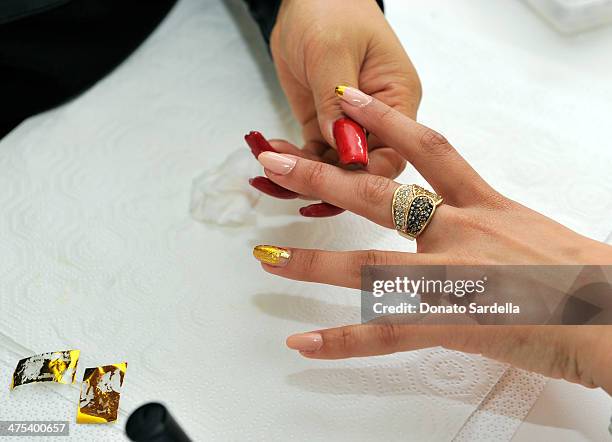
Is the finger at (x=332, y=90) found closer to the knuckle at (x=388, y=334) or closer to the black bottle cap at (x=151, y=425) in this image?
the knuckle at (x=388, y=334)

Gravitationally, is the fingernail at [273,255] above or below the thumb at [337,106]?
below

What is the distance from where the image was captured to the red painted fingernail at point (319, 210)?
0.84 metres

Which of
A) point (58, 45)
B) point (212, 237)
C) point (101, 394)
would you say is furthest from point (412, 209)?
point (58, 45)

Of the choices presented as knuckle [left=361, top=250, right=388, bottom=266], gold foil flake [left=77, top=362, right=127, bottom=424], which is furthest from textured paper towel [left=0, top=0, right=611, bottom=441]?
knuckle [left=361, top=250, right=388, bottom=266]

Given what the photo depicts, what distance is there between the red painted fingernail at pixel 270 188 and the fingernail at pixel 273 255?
0.13 m

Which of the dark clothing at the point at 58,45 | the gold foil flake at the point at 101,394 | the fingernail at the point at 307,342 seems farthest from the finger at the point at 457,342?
the dark clothing at the point at 58,45

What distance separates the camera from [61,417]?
74 centimetres

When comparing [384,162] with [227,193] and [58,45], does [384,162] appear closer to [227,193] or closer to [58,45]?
[227,193]

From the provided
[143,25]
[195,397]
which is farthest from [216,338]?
[143,25]

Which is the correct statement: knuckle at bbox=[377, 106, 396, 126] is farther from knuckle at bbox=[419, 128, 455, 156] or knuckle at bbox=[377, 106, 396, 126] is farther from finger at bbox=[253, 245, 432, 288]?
finger at bbox=[253, 245, 432, 288]

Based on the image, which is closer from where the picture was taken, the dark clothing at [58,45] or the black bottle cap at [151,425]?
the black bottle cap at [151,425]

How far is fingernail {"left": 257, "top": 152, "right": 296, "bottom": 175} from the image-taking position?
76 cm

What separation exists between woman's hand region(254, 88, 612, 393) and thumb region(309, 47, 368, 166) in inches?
0.7

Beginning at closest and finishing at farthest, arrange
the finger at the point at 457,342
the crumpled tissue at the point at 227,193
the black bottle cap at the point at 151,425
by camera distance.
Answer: the black bottle cap at the point at 151,425 → the finger at the point at 457,342 → the crumpled tissue at the point at 227,193
